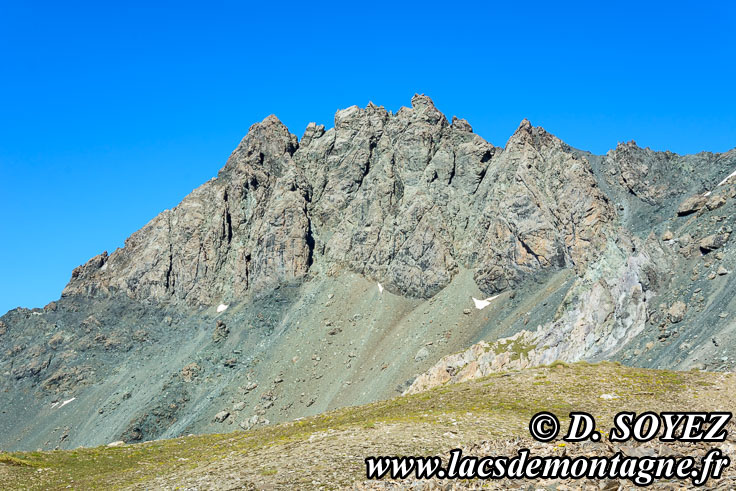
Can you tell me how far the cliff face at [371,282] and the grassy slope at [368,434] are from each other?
33.7 meters

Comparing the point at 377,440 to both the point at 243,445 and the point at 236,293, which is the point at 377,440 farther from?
the point at 236,293

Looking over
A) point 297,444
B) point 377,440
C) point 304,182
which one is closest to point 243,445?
point 297,444

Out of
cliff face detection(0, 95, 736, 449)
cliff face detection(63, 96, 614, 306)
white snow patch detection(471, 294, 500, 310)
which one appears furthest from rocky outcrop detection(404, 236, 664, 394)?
cliff face detection(63, 96, 614, 306)

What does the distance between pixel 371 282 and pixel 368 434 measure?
123m

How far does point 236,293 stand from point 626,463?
6133 inches

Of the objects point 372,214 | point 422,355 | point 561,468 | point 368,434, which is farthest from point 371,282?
point 561,468

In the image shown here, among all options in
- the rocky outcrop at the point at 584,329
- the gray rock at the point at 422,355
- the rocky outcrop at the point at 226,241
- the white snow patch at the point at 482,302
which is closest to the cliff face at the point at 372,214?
the rocky outcrop at the point at 226,241

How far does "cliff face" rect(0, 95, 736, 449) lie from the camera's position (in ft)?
314

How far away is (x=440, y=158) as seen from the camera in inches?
6727

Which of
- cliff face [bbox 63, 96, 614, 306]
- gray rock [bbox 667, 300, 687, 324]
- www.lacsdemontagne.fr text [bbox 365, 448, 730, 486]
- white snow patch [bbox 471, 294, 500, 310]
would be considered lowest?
gray rock [bbox 667, 300, 687, 324]

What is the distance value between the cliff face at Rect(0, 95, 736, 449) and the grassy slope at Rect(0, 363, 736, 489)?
111ft

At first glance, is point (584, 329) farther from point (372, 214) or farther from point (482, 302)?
point (372, 214)

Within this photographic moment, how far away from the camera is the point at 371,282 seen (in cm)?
15238

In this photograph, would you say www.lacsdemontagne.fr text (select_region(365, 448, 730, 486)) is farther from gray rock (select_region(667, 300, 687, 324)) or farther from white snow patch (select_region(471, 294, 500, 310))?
white snow patch (select_region(471, 294, 500, 310))
